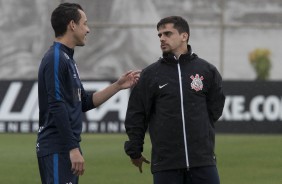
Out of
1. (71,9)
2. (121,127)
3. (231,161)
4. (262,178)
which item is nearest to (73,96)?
(71,9)

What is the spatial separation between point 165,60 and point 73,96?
850 mm

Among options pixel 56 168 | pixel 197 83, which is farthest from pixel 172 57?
pixel 56 168

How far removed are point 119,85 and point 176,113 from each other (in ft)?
2.09

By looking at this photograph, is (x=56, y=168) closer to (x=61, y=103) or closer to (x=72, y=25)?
(x=61, y=103)

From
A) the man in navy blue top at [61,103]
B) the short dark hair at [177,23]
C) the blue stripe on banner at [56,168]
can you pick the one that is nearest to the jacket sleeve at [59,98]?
the man in navy blue top at [61,103]

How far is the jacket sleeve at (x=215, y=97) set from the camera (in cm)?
795

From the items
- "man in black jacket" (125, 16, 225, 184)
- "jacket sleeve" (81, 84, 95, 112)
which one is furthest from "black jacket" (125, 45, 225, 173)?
"jacket sleeve" (81, 84, 95, 112)

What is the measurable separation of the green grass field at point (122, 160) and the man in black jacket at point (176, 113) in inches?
223

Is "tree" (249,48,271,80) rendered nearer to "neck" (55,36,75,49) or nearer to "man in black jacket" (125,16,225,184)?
Result: "man in black jacket" (125,16,225,184)

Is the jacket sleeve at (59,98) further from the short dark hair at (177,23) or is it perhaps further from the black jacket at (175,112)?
the short dark hair at (177,23)

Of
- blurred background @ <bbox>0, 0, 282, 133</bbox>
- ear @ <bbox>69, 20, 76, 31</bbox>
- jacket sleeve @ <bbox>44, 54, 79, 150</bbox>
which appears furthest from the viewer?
blurred background @ <bbox>0, 0, 282, 133</bbox>

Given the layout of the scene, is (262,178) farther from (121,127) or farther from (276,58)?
(276,58)

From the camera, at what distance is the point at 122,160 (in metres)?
16.8

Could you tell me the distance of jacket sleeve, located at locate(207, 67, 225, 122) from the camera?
795 centimetres
